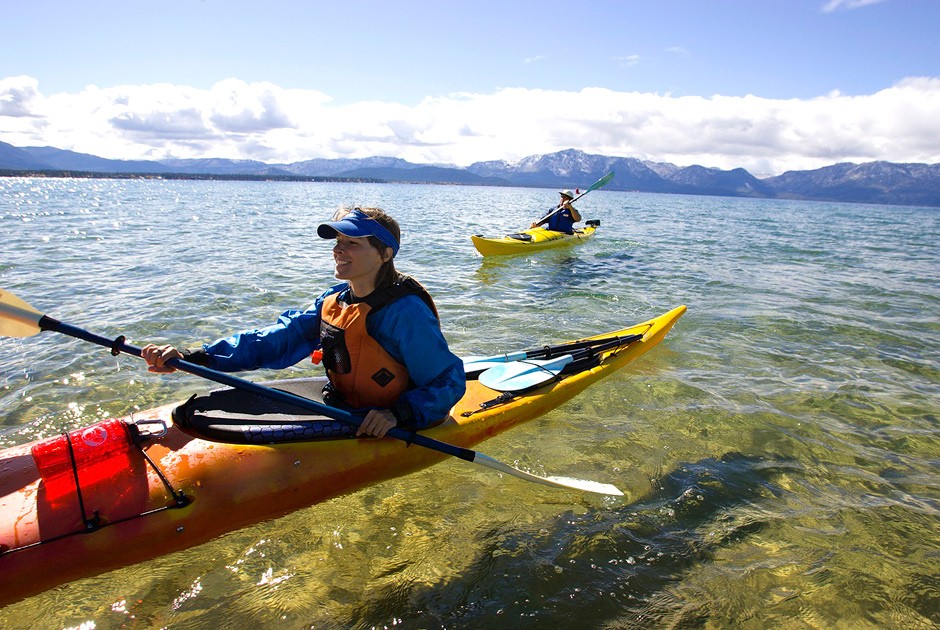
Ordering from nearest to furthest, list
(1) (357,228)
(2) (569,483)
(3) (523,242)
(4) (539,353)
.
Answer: (1) (357,228)
(2) (569,483)
(4) (539,353)
(3) (523,242)

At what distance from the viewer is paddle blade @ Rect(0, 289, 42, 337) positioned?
3.47m

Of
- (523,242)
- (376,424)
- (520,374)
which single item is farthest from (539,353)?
(523,242)

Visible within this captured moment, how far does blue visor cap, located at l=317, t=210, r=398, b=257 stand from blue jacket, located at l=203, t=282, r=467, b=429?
425mm

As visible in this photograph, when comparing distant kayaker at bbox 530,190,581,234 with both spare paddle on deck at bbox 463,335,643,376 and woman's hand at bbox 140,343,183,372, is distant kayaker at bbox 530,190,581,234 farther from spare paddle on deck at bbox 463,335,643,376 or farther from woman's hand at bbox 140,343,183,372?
woman's hand at bbox 140,343,183,372

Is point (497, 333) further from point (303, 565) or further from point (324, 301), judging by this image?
point (303, 565)

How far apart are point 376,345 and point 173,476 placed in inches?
56.4

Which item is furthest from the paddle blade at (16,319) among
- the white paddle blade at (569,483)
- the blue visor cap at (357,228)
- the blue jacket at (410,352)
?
the white paddle blade at (569,483)

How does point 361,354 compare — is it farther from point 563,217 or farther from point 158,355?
point 563,217

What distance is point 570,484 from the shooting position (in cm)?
A: 409

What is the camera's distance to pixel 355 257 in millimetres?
3291

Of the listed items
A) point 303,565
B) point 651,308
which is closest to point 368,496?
Answer: point 303,565

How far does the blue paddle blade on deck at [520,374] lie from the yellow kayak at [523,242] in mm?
9594

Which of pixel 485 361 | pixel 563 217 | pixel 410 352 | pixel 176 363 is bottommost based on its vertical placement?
pixel 485 361

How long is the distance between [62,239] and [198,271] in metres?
9.31
